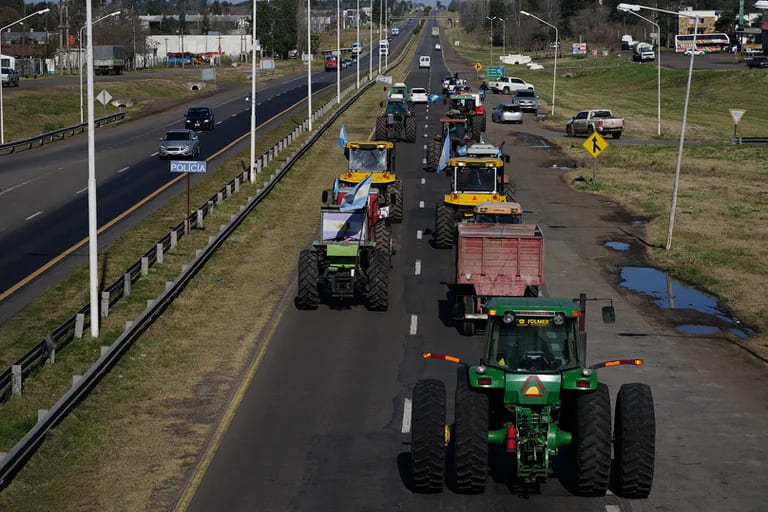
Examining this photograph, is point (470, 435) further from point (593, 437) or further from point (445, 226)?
point (445, 226)

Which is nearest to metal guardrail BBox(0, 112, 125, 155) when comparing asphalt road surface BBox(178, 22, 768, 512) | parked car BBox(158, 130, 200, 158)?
parked car BBox(158, 130, 200, 158)

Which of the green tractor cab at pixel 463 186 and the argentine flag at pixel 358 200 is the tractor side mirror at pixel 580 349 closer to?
the argentine flag at pixel 358 200

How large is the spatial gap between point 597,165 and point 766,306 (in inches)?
1243

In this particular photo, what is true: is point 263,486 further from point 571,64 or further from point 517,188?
point 571,64

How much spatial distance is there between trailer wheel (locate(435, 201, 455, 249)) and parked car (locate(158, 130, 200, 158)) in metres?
26.5

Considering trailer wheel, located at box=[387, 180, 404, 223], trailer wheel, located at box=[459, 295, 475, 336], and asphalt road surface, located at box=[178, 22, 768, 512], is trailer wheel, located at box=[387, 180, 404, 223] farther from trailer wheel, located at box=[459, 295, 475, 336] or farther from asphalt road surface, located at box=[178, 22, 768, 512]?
trailer wheel, located at box=[459, 295, 475, 336]

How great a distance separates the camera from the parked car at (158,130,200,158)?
61.5m

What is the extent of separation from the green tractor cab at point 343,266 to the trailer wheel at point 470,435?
1370 centimetres

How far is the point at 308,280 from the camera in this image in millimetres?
29875

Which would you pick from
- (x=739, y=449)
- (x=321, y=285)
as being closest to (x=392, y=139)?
(x=321, y=285)

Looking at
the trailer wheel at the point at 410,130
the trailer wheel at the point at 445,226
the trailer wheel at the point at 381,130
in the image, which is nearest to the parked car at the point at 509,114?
the trailer wheel at the point at 410,130

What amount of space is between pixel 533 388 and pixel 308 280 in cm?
1505

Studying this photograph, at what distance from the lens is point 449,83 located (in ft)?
346

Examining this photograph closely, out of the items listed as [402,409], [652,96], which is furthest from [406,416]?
[652,96]
